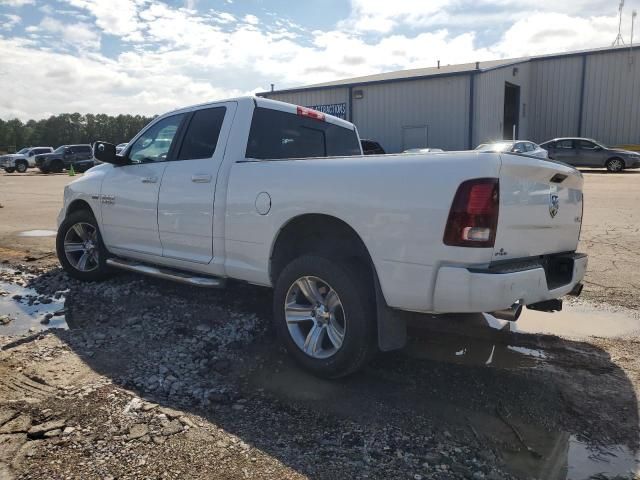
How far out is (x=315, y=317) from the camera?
12.3ft

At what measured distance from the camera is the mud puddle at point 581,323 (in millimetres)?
4574

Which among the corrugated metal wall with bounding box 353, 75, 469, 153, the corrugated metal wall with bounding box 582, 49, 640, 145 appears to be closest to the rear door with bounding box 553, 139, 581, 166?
the corrugated metal wall with bounding box 353, 75, 469, 153

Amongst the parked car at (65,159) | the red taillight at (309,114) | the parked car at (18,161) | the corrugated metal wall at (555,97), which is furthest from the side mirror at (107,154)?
the parked car at (18,161)

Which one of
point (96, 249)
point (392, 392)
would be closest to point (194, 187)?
point (96, 249)

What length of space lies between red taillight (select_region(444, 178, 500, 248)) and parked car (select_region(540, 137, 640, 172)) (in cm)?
2360

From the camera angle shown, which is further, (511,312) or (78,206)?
(78,206)

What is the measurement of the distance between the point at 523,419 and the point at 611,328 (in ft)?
6.76

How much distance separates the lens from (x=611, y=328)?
4656 millimetres

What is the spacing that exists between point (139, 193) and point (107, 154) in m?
0.65

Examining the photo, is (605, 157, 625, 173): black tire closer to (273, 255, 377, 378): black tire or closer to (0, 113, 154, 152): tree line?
(273, 255, 377, 378): black tire

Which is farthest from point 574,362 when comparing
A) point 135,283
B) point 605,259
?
point 135,283

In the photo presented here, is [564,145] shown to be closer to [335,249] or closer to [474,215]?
[335,249]

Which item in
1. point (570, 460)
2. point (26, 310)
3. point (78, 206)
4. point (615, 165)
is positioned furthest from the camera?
point (615, 165)

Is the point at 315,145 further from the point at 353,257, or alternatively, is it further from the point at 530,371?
the point at 530,371
